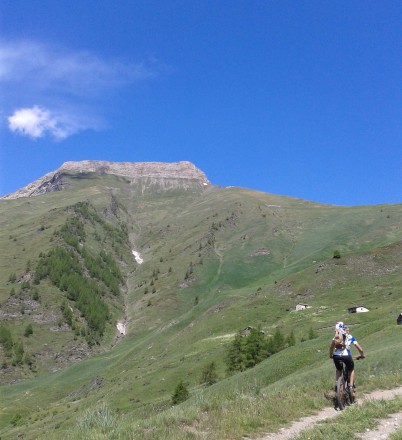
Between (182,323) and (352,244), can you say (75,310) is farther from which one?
(352,244)

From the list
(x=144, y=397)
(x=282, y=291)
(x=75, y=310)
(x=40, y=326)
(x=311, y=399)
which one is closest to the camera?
(x=311, y=399)

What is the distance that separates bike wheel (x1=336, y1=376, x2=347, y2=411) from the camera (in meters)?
17.5

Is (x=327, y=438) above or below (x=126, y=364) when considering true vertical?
above

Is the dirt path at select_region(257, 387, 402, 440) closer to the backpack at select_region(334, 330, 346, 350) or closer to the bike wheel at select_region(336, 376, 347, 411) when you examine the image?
the bike wheel at select_region(336, 376, 347, 411)

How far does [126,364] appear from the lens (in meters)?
110

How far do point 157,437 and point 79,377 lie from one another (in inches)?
4988

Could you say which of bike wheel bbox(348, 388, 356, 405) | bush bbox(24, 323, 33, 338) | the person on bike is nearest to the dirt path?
bike wheel bbox(348, 388, 356, 405)

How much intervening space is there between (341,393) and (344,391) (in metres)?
0.54

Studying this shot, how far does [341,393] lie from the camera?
1767 centimetres

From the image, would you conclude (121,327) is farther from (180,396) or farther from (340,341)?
(340,341)

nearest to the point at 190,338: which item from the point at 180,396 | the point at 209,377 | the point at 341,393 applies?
the point at 209,377

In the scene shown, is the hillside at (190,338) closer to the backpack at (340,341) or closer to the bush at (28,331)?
the bush at (28,331)

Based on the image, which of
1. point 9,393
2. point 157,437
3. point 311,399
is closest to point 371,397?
point 311,399

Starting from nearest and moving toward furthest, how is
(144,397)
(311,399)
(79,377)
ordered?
(311,399), (144,397), (79,377)
